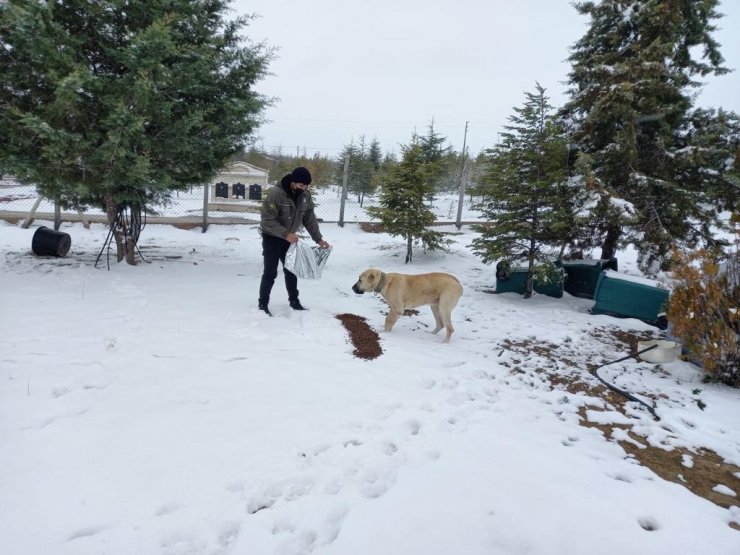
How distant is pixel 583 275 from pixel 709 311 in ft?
13.1

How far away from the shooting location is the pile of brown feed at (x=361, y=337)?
4330mm

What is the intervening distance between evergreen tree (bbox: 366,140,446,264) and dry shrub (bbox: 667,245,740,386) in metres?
6.19

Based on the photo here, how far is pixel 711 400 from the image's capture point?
12.4 feet

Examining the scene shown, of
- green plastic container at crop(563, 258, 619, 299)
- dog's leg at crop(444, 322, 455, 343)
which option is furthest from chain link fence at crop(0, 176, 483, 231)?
dog's leg at crop(444, 322, 455, 343)

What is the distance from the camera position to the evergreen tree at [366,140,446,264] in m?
9.79

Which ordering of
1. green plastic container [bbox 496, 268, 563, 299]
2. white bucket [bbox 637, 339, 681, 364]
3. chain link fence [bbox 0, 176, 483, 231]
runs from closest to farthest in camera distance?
white bucket [bbox 637, 339, 681, 364], green plastic container [bbox 496, 268, 563, 299], chain link fence [bbox 0, 176, 483, 231]

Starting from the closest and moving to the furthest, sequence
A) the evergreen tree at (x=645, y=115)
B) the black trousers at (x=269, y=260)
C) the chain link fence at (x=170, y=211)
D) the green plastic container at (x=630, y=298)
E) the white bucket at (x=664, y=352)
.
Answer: the white bucket at (x=664, y=352) → the black trousers at (x=269, y=260) → the green plastic container at (x=630, y=298) → the evergreen tree at (x=645, y=115) → the chain link fence at (x=170, y=211)

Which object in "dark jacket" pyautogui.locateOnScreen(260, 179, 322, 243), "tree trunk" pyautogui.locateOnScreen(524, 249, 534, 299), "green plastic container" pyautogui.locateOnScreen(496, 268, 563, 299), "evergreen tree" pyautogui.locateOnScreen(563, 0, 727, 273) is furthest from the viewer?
"green plastic container" pyautogui.locateOnScreen(496, 268, 563, 299)

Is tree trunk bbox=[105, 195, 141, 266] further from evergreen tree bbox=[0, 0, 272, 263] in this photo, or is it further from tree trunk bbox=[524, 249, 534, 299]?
tree trunk bbox=[524, 249, 534, 299]

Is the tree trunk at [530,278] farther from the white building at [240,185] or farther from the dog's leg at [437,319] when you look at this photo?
the white building at [240,185]

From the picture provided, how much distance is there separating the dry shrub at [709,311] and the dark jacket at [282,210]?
4692 millimetres

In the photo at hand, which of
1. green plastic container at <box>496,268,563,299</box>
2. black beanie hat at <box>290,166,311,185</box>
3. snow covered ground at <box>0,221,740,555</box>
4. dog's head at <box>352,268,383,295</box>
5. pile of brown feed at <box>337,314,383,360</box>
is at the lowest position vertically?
snow covered ground at <box>0,221,740,555</box>

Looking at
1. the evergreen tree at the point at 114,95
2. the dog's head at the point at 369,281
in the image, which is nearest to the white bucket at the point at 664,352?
the dog's head at the point at 369,281

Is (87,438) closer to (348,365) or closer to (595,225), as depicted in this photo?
(348,365)
